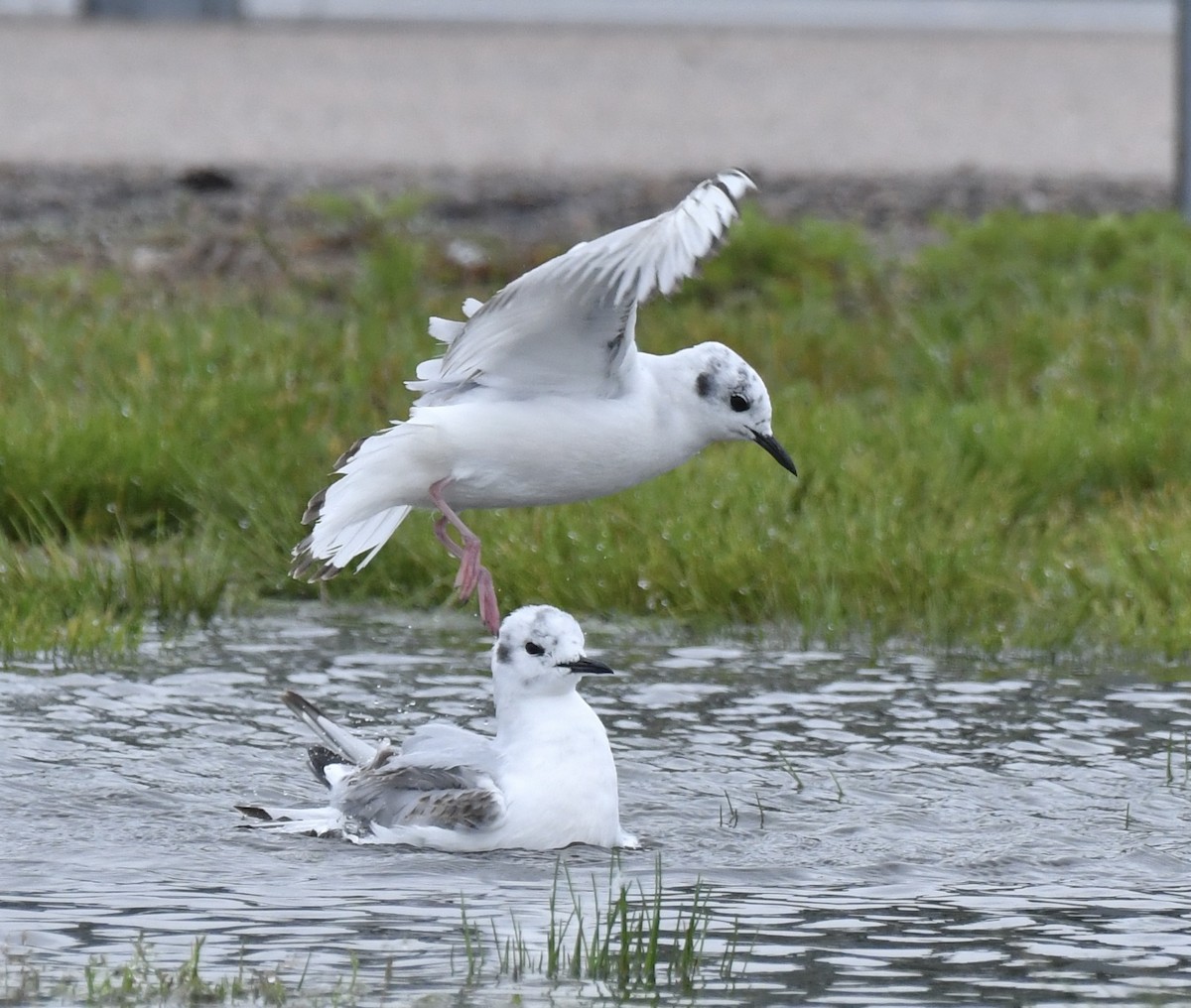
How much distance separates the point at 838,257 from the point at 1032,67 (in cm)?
1097

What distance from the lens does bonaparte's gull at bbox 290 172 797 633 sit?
6.25 metres

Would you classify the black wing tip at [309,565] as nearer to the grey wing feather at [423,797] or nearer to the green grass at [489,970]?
the grey wing feather at [423,797]

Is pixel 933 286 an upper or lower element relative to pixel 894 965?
upper

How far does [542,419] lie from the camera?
6.28m

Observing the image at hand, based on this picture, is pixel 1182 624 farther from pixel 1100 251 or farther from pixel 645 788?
pixel 1100 251

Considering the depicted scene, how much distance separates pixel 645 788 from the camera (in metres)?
6.12

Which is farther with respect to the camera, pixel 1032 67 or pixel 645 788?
pixel 1032 67

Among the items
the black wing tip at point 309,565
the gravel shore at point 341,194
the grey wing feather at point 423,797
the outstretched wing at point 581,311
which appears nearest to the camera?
the grey wing feather at point 423,797

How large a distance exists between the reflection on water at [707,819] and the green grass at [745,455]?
290mm

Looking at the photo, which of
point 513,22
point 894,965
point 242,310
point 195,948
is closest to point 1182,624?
point 894,965

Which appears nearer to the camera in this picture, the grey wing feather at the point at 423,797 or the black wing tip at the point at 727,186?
the grey wing feather at the point at 423,797

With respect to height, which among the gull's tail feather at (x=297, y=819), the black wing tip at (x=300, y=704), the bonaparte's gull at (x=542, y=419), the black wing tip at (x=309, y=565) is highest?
the bonaparte's gull at (x=542, y=419)

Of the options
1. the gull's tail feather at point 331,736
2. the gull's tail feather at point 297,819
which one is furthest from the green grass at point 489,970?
the gull's tail feather at point 331,736

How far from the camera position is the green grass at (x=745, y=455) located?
7.67 metres
